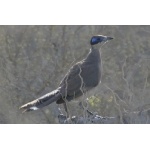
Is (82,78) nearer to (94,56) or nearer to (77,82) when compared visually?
(77,82)

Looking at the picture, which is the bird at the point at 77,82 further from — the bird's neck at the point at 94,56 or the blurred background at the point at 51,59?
the blurred background at the point at 51,59

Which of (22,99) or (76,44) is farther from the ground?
(76,44)

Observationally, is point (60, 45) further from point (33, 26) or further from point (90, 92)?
point (90, 92)

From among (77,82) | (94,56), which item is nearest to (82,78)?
(77,82)

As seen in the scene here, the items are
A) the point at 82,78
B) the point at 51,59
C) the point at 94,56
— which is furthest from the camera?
the point at 51,59

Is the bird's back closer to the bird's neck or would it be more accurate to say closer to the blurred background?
the bird's neck
